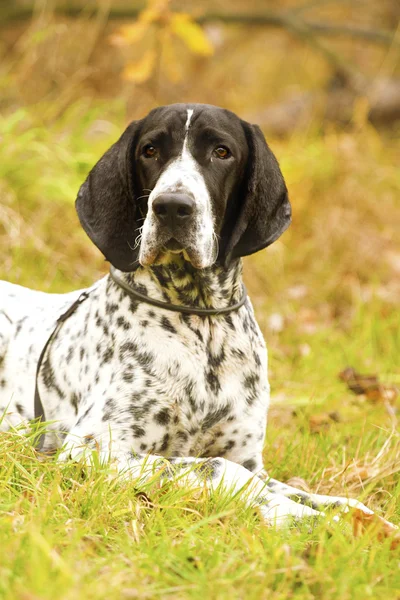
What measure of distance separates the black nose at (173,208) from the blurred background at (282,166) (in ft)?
5.85

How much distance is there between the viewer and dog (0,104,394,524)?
309cm

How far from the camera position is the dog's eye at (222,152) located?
330 centimetres

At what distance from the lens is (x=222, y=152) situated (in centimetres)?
331

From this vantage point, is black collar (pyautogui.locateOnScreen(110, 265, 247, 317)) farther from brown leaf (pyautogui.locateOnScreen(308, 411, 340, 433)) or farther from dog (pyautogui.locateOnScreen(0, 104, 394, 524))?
brown leaf (pyautogui.locateOnScreen(308, 411, 340, 433))

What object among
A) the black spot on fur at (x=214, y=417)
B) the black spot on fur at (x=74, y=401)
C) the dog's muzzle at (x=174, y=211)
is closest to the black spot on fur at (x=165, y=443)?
the black spot on fur at (x=214, y=417)

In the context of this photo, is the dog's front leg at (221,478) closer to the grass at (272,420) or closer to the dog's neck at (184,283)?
the grass at (272,420)

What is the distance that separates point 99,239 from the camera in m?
3.41

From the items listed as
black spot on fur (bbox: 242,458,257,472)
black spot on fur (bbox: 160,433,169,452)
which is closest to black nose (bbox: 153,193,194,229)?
black spot on fur (bbox: 160,433,169,452)

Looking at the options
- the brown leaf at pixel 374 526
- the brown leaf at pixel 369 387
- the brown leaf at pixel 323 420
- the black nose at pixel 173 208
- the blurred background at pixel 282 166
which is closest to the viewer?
the brown leaf at pixel 374 526

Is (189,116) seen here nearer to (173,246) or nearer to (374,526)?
(173,246)

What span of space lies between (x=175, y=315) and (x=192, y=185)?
55cm

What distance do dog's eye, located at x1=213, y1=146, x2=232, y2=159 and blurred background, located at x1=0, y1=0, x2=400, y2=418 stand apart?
1676 millimetres

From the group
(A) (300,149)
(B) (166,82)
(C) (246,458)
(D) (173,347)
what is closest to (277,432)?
(C) (246,458)

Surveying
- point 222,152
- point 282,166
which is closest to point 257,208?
point 222,152
